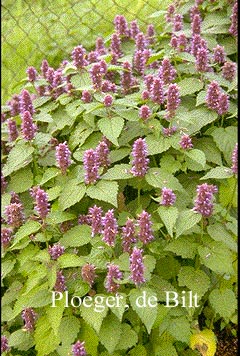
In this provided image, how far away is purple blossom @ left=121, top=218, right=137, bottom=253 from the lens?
195cm

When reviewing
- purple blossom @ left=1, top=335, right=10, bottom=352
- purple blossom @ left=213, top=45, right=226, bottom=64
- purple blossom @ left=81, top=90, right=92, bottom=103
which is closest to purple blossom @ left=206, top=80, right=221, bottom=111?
purple blossom @ left=213, top=45, right=226, bottom=64

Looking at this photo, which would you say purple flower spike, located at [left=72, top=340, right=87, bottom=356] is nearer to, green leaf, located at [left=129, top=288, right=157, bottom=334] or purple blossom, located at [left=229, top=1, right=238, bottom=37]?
green leaf, located at [left=129, top=288, right=157, bottom=334]

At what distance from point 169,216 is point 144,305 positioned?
266mm

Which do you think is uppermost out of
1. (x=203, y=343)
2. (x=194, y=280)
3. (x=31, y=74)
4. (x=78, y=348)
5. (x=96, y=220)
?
(x=31, y=74)

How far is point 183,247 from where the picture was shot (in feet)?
6.55

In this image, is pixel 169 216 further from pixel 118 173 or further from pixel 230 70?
pixel 230 70

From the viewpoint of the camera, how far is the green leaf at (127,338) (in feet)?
6.37

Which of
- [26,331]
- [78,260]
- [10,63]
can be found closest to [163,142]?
[78,260]

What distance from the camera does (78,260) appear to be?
77.0 inches

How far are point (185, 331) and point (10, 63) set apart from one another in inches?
126

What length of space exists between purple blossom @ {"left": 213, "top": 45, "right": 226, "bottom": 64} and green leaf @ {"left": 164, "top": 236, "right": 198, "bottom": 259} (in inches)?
32.0

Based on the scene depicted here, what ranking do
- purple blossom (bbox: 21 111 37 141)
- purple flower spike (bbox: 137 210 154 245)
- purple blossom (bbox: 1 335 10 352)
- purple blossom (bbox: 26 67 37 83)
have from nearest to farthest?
purple flower spike (bbox: 137 210 154 245) → purple blossom (bbox: 1 335 10 352) → purple blossom (bbox: 21 111 37 141) → purple blossom (bbox: 26 67 37 83)

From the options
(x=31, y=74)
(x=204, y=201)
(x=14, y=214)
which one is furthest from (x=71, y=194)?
(x=31, y=74)

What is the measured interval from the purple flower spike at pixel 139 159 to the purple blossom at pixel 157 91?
23cm
